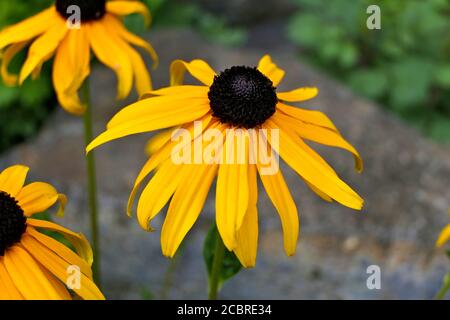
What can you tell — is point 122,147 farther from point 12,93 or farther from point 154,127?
point 154,127

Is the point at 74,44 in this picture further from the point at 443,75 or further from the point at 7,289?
the point at 443,75

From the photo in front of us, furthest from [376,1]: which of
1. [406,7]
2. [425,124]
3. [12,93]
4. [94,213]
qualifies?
[94,213]

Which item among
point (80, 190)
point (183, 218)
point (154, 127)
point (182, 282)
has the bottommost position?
point (182, 282)

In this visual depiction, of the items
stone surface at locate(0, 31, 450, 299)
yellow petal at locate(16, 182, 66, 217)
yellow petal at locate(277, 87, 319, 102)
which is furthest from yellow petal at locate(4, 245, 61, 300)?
stone surface at locate(0, 31, 450, 299)

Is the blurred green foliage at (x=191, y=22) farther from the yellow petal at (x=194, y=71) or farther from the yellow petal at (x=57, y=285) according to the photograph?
the yellow petal at (x=57, y=285)

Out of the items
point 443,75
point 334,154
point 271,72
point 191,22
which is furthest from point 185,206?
point 191,22

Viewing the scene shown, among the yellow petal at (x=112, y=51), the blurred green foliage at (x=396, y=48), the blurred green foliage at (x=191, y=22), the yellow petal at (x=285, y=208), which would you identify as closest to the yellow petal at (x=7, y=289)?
the yellow petal at (x=285, y=208)
